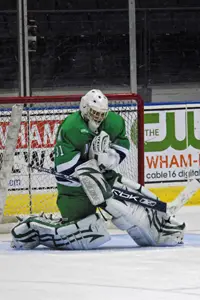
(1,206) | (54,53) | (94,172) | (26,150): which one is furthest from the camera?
(54,53)

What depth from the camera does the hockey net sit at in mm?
7309

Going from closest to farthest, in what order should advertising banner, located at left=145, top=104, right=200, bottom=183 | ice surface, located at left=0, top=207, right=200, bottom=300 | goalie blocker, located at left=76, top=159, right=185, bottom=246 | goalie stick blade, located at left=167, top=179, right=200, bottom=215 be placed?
ice surface, located at left=0, top=207, right=200, bottom=300
goalie blocker, located at left=76, top=159, right=185, bottom=246
goalie stick blade, located at left=167, top=179, right=200, bottom=215
advertising banner, located at left=145, top=104, right=200, bottom=183

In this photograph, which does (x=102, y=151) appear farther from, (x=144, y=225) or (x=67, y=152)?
(x=144, y=225)

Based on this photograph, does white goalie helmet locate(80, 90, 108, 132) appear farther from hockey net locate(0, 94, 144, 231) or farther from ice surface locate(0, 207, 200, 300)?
hockey net locate(0, 94, 144, 231)

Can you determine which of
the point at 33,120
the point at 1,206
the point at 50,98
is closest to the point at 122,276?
the point at 1,206

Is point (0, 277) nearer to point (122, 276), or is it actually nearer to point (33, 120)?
point (122, 276)

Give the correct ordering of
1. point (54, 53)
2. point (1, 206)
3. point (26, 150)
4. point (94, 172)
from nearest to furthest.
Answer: point (94, 172), point (1, 206), point (26, 150), point (54, 53)

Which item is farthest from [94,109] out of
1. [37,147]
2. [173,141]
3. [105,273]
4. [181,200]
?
[173,141]

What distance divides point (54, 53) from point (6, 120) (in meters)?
1.88

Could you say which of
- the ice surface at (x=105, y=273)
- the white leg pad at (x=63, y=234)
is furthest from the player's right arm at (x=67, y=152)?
the ice surface at (x=105, y=273)

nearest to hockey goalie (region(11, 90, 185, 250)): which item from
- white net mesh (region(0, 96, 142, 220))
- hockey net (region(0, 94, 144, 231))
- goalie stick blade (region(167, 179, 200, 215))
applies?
goalie stick blade (region(167, 179, 200, 215))

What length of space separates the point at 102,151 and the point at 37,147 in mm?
2184

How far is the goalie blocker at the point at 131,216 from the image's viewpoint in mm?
5621

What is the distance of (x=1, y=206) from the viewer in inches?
273
